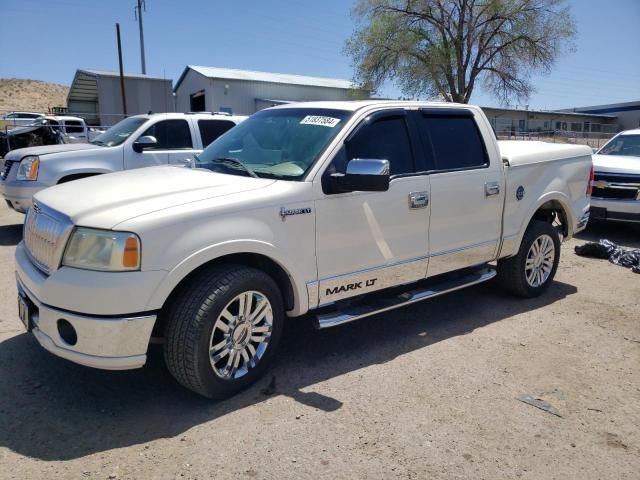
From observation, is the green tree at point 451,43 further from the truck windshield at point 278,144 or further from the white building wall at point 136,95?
the truck windshield at point 278,144

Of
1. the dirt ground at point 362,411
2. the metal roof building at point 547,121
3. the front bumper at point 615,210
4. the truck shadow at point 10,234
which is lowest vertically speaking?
the dirt ground at point 362,411

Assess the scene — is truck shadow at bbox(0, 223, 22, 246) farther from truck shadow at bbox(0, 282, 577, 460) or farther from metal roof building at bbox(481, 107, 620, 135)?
metal roof building at bbox(481, 107, 620, 135)

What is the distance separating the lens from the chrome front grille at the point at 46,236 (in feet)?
9.95

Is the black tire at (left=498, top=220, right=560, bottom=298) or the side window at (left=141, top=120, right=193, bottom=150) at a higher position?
the side window at (left=141, top=120, right=193, bottom=150)

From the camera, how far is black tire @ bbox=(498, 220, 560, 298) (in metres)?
5.33

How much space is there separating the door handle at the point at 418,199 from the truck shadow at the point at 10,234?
621 cm

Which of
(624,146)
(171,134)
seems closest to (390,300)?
(171,134)

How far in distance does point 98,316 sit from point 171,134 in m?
6.12

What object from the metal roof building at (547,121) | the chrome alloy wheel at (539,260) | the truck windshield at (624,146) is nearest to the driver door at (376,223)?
the chrome alloy wheel at (539,260)

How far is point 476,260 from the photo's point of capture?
4.82 meters

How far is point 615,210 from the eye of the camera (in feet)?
27.2

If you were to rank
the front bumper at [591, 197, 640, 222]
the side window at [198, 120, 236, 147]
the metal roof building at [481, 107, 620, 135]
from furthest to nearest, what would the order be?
1. the metal roof building at [481, 107, 620, 135]
2. the side window at [198, 120, 236, 147]
3. the front bumper at [591, 197, 640, 222]

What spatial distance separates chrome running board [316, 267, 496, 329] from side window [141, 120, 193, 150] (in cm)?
537

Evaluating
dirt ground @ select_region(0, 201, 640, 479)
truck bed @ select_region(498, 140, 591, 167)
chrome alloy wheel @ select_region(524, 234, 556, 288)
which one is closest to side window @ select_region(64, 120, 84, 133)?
dirt ground @ select_region(0, 201, 640, 479)
